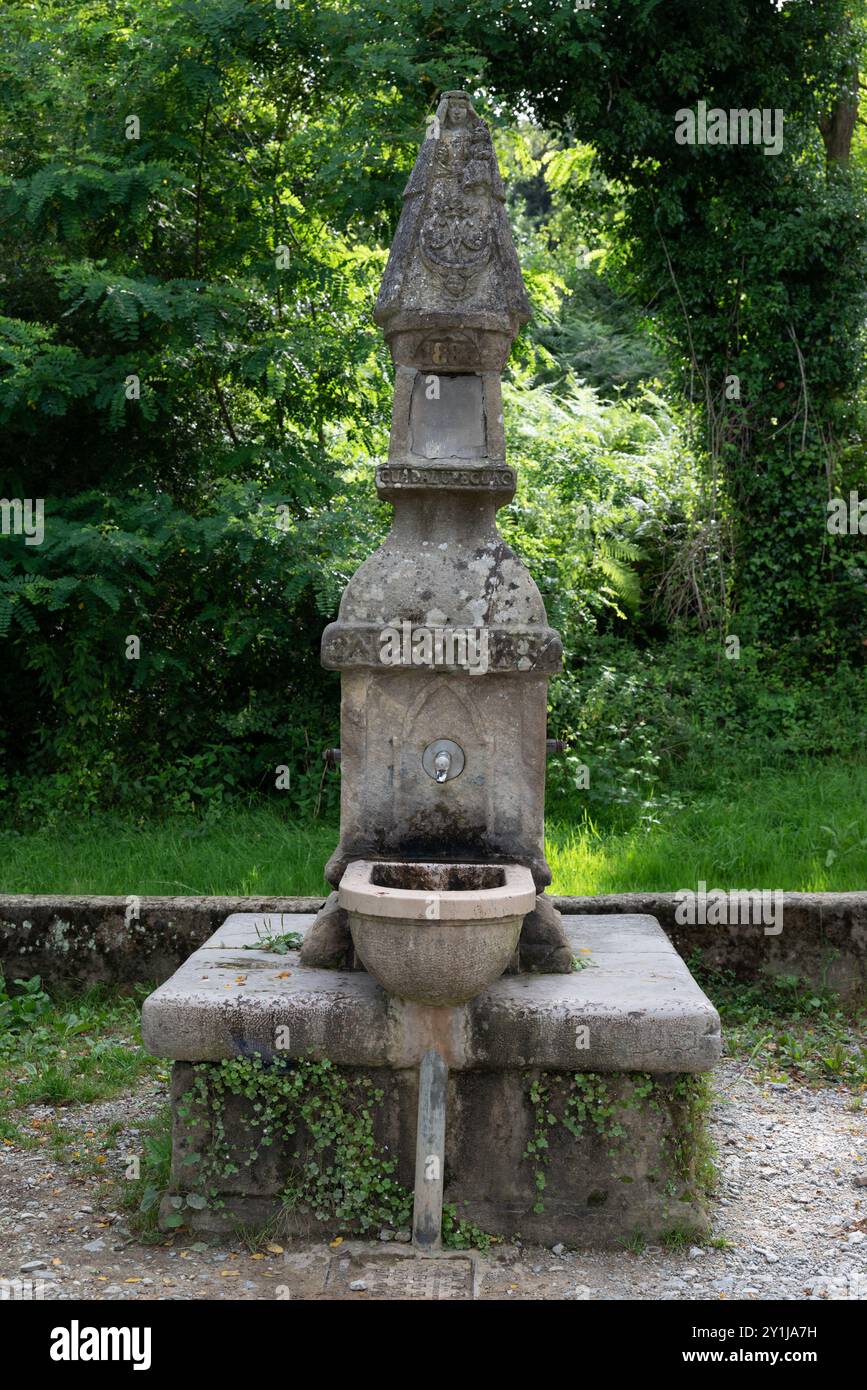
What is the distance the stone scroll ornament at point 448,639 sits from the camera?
4.47 m

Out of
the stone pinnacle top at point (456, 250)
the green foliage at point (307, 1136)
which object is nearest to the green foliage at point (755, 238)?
the stone pinnacle top at point (456, 250)

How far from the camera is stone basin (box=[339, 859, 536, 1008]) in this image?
12.4 ft

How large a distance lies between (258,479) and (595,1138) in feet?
18.9

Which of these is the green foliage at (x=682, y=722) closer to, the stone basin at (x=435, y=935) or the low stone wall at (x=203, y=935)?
the low stone wall at (x=203, y=935)

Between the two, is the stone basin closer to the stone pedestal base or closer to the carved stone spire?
the stone pedestal base

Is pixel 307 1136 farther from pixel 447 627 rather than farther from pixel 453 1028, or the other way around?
pixel 447 627

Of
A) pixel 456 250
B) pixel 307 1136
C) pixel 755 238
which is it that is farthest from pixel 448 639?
pixel 755 238

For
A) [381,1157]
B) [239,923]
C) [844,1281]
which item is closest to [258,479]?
[239,923]

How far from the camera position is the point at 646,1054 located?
3973 mm

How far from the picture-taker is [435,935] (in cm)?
382

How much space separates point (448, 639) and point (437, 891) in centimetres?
86

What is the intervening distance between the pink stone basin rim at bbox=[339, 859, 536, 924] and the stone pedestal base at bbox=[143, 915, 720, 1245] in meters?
0.36

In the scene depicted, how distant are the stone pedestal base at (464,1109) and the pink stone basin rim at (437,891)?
0.36 metres

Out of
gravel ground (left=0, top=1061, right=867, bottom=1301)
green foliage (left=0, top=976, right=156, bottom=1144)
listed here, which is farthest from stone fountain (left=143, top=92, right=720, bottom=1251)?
green foliage (left=0, top=976, right=156, bottom=1144)
